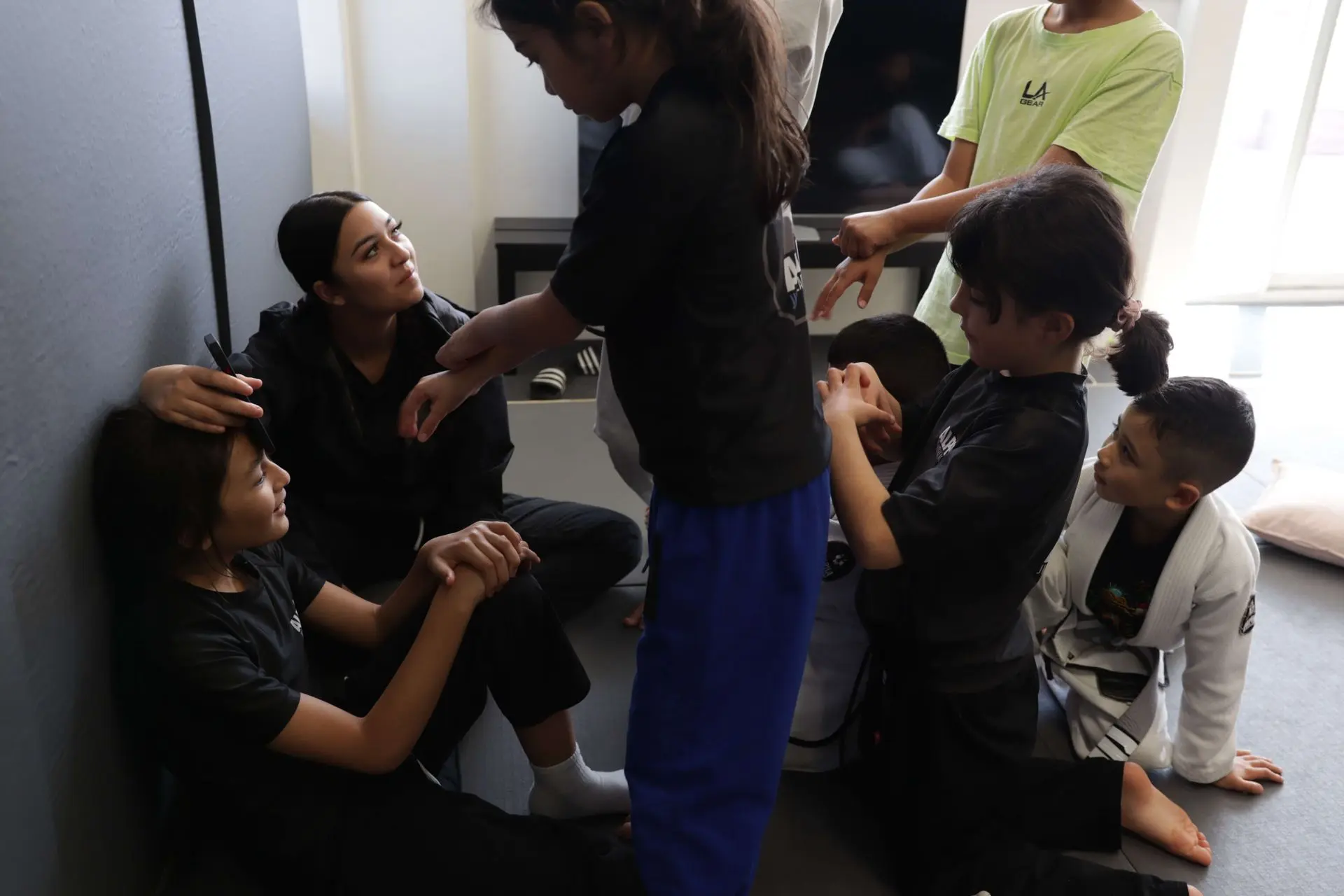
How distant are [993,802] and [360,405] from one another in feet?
3.67

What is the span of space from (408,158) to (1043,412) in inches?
98.1

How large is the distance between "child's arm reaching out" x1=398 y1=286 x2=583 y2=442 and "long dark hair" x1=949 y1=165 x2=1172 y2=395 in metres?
0.53

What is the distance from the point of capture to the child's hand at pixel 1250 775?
162cm

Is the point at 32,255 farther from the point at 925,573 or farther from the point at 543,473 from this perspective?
the point at 543,473

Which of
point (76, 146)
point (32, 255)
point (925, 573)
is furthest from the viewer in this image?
point (925, 573)

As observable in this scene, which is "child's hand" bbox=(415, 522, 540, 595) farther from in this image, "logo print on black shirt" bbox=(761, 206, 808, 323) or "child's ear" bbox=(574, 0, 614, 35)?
"child's ear" bbox=(574, 0, 614, 35)

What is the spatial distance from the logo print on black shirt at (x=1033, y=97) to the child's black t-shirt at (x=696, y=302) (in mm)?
876

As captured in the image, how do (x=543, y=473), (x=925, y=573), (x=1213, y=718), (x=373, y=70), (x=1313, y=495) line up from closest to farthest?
(x=925, y=573) < (x=1213, y=718) < (x=1313, y=495) < (x=543, y=473) < (x=373, y=70)

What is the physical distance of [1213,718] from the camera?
1.61 meters

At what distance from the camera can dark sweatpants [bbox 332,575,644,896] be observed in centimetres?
123

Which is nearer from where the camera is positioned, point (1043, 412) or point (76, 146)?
point (76, 146)

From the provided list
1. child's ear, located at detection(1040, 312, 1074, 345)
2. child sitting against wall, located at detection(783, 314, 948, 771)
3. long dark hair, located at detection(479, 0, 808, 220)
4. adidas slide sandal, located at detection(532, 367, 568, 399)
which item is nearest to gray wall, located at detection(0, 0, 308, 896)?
long dark hair, located at detection(479, 0, 808, 220)

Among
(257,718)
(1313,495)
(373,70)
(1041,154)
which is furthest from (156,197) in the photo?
(1313,495)

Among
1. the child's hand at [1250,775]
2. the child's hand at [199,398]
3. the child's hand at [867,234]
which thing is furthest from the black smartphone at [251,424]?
the child's hand at [1250,775]
